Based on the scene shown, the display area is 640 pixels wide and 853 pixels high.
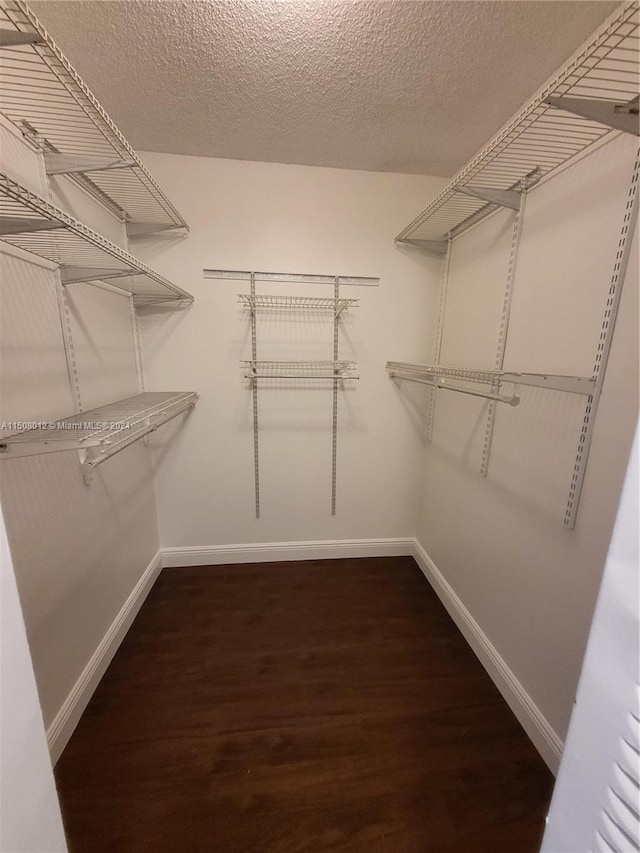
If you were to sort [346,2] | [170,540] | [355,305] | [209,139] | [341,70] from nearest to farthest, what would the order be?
1. [346,2]
2. [341,70]
3. [209,139]
4. [355,305]
5. [170,540]

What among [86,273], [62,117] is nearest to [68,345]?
[86,273]

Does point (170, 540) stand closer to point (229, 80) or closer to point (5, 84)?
point (5, 84)

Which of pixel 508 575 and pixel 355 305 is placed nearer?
pixel 508 575

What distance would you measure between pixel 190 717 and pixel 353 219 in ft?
8.59

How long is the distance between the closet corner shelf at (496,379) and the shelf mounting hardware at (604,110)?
2.20ft

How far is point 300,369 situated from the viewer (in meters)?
2.10

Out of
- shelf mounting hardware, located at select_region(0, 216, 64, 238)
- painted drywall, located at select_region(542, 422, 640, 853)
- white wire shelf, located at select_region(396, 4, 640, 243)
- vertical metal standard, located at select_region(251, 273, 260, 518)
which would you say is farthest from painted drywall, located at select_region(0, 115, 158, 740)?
white wire shelf, located at select_region(396, 4, 640, 243)

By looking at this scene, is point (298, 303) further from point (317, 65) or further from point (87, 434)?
point (87, 434)

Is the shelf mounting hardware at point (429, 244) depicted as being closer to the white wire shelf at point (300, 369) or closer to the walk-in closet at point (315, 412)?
the walk-in closet at point (315, 412)

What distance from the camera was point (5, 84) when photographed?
1043 millimetres

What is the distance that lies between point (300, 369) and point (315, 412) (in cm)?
30

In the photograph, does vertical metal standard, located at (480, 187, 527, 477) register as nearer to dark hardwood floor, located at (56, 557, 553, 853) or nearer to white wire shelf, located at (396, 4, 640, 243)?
white wire shelf, located at (396, 4, 640, 243)

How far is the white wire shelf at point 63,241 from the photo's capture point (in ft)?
2.42

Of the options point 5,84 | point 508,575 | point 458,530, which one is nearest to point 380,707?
point 508,575
